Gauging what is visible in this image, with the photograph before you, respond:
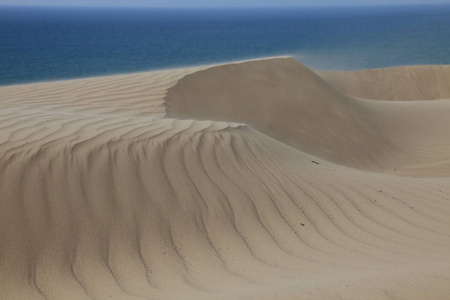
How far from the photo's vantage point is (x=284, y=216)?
4.58m

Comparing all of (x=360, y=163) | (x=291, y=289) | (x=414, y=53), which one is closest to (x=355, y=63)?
(x=414, y=53)

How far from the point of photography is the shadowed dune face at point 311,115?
9109 mm

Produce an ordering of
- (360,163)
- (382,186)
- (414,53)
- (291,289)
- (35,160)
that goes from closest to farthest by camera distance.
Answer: (291,289), (35,160), (382,186), (360,163), (414,53)

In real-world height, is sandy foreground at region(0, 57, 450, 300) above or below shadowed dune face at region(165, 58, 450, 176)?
below

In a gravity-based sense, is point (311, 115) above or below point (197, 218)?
above

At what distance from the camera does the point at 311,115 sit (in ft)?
33.3

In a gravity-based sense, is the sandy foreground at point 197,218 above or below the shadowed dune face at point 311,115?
below

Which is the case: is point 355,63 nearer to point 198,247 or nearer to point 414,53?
point 414,53

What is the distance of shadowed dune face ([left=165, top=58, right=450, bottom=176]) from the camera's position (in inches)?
359

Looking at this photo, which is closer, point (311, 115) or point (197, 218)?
point (197, 218)

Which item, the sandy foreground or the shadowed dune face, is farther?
the shadowed dune face

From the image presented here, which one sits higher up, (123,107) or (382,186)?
(123,107)

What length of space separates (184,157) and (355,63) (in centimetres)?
3312

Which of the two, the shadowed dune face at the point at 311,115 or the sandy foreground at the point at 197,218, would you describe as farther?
the shadowed dune face at the point at 311,115
